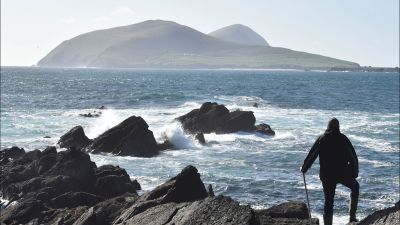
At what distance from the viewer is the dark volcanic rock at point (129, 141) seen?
1372 inches

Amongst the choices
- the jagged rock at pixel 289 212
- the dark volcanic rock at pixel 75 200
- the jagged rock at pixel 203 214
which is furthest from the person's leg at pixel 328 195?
the dark volcanic rock at pixel 75 200

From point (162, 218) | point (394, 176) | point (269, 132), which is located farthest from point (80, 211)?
point (269, 132)

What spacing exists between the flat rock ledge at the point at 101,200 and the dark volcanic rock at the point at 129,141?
6157 mm

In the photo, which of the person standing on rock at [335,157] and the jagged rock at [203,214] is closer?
the person standing on rock at [335,157]

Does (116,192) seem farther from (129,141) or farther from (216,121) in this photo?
(216,121)

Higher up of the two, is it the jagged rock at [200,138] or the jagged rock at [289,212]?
the jagged rock at [289,212]

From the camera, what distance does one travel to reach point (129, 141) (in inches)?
1378

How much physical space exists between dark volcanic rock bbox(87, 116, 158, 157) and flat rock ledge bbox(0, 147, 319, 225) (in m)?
6.16

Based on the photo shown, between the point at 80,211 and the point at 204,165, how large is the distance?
49.9 feet

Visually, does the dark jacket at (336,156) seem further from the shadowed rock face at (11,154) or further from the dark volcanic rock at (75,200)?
the shadowed rock face at (11,154)

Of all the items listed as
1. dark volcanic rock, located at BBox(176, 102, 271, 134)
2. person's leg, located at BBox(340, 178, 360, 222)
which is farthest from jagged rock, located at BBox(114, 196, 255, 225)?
dark volcanic rock, located at BBox(176, 102, 271, 134)

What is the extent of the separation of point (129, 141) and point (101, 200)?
1449cm

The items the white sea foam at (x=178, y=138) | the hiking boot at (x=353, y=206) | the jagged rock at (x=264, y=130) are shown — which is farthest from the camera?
the jagged rock at (x=264, y=130)

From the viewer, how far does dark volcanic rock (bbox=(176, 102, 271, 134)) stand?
44.7m
